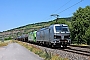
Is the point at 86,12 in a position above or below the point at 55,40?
above

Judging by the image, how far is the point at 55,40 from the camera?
35.1 metres

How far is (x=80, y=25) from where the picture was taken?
77750 millimetres

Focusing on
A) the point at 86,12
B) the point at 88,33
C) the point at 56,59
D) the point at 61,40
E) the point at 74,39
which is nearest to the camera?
the point at 56,59

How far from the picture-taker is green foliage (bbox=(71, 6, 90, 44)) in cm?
7382

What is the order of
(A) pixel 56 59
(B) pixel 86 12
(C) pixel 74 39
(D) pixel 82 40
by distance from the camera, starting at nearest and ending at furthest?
(A) pixel 56 59
(D) pixel 82 40
(C) pixel 74 39
(B) pixel 86 12

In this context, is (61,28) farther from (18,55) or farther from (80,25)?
(80,25)

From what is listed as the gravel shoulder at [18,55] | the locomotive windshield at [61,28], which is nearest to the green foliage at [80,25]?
the locomotive windshield at [61,28]

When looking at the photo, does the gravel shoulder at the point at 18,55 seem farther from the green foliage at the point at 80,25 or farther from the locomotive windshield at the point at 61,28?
the green foliage at the point at 80,25

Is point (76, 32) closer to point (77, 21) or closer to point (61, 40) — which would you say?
point (77, 21)

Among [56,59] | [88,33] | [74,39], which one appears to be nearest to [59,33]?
[56,59]

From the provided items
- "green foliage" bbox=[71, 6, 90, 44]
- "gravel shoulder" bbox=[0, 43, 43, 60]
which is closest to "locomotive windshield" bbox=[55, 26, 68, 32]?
"gravel shoulder" bbox=[0, 43, 43, 60]

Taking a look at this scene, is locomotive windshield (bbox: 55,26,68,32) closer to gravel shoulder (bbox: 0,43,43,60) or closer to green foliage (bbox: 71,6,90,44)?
gravel shoulder (bbox: 0,43,43,60)

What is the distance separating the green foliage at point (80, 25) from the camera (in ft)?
242

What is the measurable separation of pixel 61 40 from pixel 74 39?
42.9 meters
